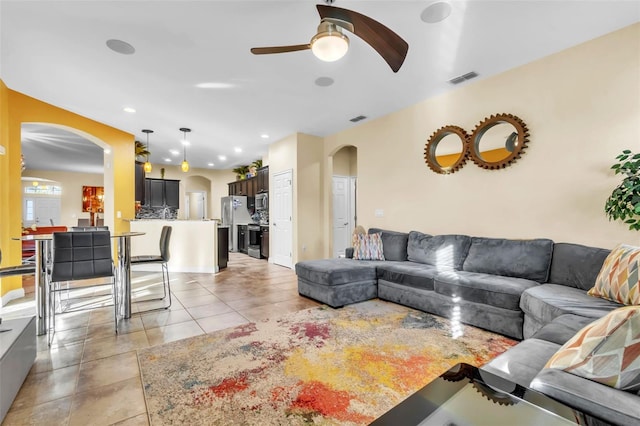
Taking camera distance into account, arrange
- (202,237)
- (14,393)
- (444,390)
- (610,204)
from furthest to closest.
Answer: (202,237) → (610,204) → (14,393) → (444,390)

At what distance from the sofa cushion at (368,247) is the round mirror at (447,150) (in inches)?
53.2

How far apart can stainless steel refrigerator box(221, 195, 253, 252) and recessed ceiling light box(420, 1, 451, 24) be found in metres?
6.99

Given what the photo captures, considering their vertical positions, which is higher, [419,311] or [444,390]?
[444,390]

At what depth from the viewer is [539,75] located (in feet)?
10.4

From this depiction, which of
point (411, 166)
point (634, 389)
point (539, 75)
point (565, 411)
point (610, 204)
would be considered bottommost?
point (565, 411)

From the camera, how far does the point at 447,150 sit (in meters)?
4.07

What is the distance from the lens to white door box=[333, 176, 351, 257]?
22.6 ft

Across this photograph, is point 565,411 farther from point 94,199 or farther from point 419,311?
point 94,199

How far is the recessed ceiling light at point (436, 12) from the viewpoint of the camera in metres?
2.28

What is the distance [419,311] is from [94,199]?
41.3 feet

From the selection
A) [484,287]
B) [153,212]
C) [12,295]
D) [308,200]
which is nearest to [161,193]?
[153,212]

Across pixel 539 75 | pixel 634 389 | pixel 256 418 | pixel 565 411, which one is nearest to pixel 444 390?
pixel 565 411

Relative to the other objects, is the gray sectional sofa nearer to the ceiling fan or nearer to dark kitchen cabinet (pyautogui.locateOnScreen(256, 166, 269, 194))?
the ceiling fan

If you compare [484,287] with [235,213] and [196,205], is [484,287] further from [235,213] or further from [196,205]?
[196,205]
